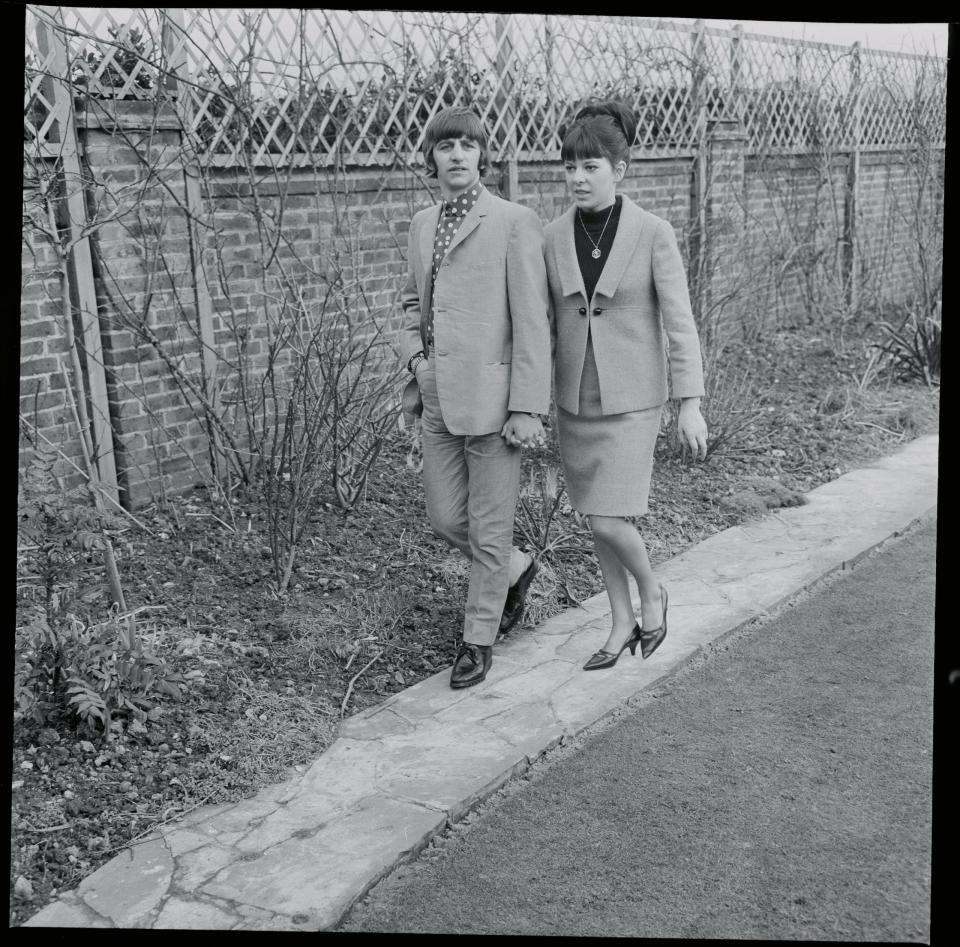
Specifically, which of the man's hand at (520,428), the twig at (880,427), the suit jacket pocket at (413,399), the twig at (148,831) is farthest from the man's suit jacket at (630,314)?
the twig at (880,427)

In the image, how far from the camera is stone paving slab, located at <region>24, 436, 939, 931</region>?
8.08 feet

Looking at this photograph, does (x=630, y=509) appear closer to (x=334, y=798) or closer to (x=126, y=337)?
(x=334, y=798)

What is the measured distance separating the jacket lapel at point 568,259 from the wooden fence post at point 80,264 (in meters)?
Result: 1.80

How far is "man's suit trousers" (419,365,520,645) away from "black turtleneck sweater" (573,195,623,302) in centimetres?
59

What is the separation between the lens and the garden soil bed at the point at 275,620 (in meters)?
2.86

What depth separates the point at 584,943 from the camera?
7.26 ft

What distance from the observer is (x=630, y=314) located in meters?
3.36

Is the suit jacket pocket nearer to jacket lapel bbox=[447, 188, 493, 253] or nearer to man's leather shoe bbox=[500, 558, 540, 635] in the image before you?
jacket lapel bbox=[447, 188, 493, 253]

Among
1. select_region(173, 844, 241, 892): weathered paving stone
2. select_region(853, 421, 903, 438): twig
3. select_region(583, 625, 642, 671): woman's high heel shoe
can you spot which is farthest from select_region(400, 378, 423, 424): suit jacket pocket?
select_region(853, 421, 903, 438): twig

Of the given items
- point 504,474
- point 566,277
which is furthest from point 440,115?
point 504,474

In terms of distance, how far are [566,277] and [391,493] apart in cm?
201

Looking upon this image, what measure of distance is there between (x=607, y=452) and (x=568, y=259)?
2.01 feet

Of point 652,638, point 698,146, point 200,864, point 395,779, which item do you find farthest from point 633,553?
point 698,146

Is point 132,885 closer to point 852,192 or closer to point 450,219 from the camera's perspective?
point 450,219
